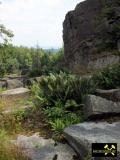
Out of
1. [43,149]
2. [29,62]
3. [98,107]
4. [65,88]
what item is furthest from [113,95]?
[29,62]

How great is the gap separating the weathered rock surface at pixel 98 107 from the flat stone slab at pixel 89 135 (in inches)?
11.9

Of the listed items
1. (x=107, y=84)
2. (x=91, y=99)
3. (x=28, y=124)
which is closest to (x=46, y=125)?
(x=28, y=124)

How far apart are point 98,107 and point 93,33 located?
18.5 metres

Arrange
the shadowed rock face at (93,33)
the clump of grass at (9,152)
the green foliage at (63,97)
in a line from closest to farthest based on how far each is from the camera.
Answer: the clump of grass at (9,152) < the green foliage at (63,97) < the shadowed rock face at (93,33)

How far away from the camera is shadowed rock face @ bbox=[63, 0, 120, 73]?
20647mm

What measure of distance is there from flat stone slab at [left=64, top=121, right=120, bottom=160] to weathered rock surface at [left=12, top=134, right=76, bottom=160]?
0.23m

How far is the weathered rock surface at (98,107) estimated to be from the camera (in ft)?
28.1

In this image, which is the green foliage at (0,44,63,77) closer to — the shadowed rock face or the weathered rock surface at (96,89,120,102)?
the shadowed rock face

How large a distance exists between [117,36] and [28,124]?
12494 mm

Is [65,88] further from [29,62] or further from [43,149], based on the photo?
[29,62]

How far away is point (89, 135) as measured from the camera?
7.43 m

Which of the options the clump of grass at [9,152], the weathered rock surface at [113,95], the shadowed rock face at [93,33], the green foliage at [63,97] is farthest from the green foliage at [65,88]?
the shadowed rock face at [93,33]

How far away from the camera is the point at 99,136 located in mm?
7359

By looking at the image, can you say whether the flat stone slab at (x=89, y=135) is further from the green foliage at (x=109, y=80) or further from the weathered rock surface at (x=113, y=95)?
the green foliage at (x=109, y=80)
